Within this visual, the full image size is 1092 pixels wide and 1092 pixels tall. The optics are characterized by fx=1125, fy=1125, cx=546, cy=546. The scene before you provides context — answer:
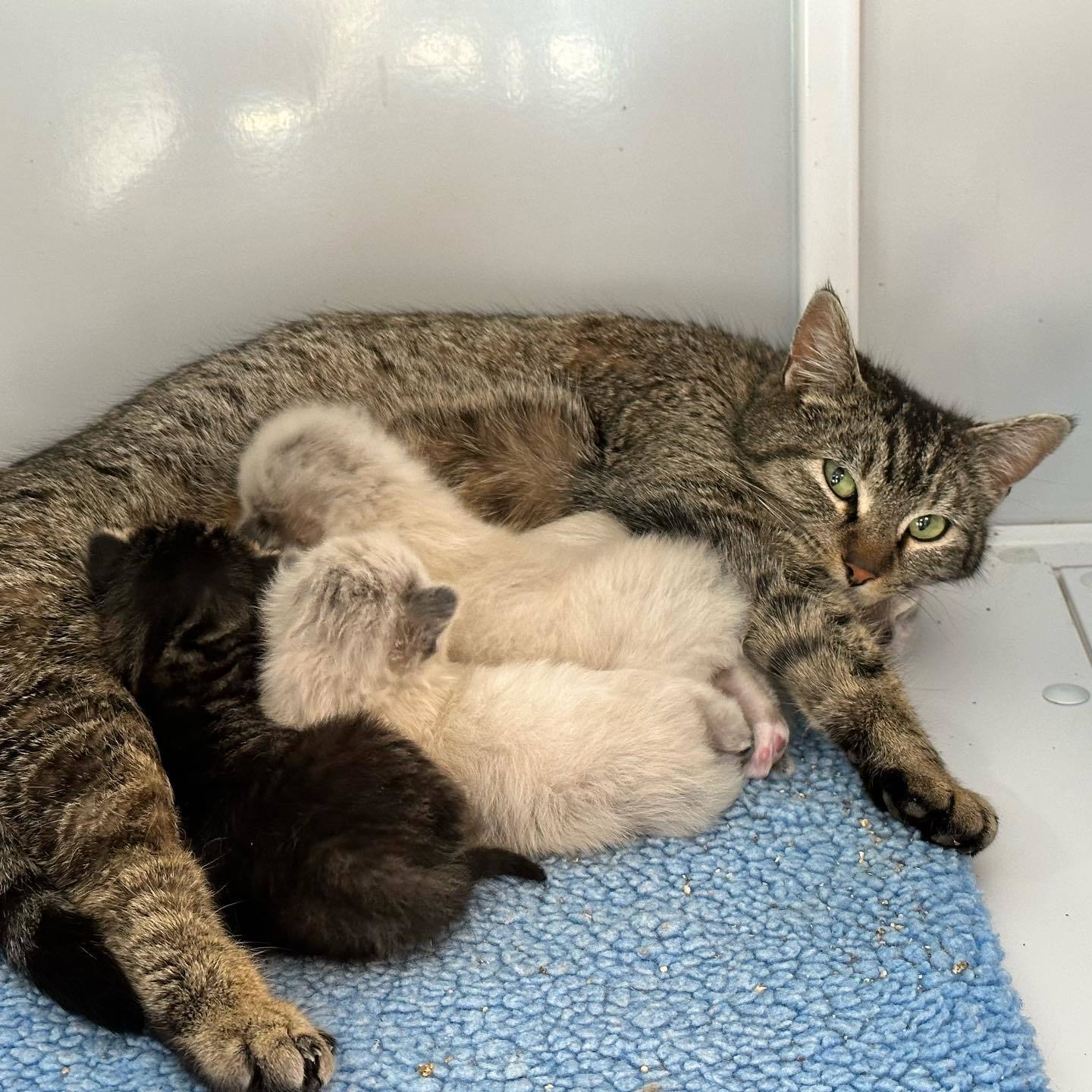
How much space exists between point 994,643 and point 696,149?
3.80 ft

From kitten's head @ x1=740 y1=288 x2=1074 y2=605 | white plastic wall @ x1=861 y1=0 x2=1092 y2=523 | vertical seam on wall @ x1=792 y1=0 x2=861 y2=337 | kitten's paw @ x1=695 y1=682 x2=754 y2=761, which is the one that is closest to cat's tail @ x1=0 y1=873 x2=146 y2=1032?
kitten's paw @ x1=695 y1=682 x2=754 y2=761

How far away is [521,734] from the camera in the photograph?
1642 mm

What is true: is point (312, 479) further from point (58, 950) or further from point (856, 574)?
point (856, 574)

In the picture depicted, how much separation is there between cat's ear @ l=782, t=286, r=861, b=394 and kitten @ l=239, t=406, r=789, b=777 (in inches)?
17.3

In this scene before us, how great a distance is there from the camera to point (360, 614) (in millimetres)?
1687

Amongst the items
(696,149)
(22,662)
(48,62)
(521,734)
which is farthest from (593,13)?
(22,662)

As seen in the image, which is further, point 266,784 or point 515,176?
point 515,176

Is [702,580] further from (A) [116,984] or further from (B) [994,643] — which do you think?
(A) [116,984]

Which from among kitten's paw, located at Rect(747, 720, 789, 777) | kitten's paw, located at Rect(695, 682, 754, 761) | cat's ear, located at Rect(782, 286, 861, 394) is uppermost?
cat's ear, located at Rect(782, 286, 861, 394)

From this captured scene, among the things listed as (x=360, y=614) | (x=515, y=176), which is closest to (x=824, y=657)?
(x=360, y=614)

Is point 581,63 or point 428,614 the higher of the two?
point 581,63

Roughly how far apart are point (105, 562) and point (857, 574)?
4.20ft

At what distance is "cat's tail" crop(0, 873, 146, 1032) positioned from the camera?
1442 mm

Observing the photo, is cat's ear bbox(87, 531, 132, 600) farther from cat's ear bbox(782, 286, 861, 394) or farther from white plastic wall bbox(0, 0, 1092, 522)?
cat's ear bbox(782, 286, 861, 394)
